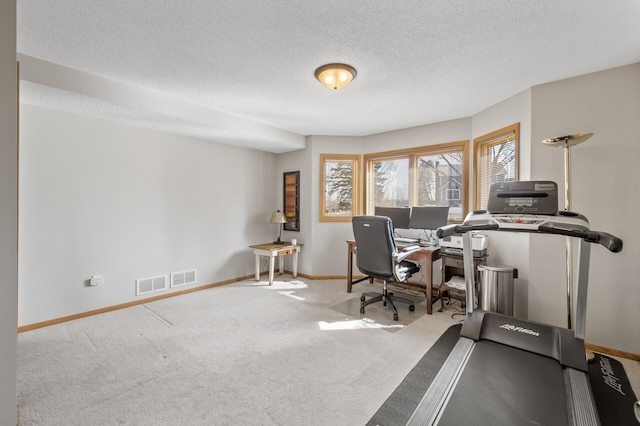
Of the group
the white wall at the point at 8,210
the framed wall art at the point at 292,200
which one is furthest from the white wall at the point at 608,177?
the white wall at the point at 8,210

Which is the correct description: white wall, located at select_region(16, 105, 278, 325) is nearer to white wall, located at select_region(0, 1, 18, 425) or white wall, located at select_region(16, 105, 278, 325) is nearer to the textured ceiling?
the textured ceiling

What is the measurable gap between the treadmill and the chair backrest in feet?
2.80

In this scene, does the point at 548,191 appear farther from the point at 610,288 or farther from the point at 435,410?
the point at 435,410

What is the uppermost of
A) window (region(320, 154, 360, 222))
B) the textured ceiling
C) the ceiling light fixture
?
the textured ceiling

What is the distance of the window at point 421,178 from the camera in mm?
3988

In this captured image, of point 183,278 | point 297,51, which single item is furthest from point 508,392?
point 183,278

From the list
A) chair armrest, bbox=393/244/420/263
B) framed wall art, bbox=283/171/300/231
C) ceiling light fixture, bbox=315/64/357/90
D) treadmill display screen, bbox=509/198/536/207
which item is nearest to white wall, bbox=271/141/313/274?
framed wall art, bbox=283/171/300/231

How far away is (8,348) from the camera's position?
143cm

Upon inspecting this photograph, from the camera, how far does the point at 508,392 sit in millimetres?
1657

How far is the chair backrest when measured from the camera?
10.5 feet

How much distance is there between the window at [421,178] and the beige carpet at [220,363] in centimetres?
162

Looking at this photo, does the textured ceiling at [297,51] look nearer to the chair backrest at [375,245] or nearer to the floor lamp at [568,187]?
the floor lamp at [568,187]

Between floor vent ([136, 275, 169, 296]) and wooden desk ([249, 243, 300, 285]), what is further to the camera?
wooden desk ([249, 243, 300, 285])

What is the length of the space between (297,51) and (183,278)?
11.3 ft
